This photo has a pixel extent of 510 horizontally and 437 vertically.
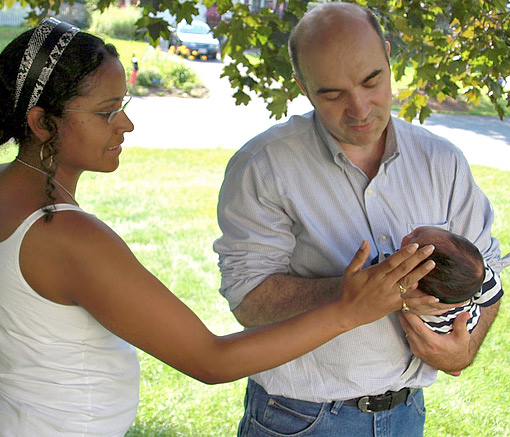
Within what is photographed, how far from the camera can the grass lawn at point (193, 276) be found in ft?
14.7

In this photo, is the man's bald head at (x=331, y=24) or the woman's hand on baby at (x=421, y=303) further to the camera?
the man's bald head at (x=331, y=24)

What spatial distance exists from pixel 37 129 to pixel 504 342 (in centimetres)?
491

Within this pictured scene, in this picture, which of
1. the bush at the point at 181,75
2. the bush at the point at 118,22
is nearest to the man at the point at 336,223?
the bush at the point at 181,75

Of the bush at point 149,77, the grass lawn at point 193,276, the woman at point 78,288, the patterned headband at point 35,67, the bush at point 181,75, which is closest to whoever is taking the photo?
the woman at point 78,288

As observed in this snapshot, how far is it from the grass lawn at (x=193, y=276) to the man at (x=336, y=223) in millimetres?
909

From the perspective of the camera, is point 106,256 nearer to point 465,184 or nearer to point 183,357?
point 183,357

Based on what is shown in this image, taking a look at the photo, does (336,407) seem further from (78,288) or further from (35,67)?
(35,67)

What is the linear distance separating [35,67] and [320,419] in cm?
135

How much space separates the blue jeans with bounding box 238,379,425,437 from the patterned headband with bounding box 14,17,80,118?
1195mm

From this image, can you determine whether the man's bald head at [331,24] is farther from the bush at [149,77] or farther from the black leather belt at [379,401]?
the bush at [149,77]

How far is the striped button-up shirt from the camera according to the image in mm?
2148

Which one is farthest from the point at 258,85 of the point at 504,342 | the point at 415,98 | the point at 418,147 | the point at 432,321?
the point at 504,342

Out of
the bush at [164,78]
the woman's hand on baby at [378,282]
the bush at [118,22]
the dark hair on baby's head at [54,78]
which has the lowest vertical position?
the bush at [164,78]

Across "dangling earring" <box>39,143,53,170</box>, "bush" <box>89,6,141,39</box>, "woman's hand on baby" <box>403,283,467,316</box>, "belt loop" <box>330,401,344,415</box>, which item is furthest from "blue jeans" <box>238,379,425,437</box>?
"bush" <box>89,6,141,39</box>
